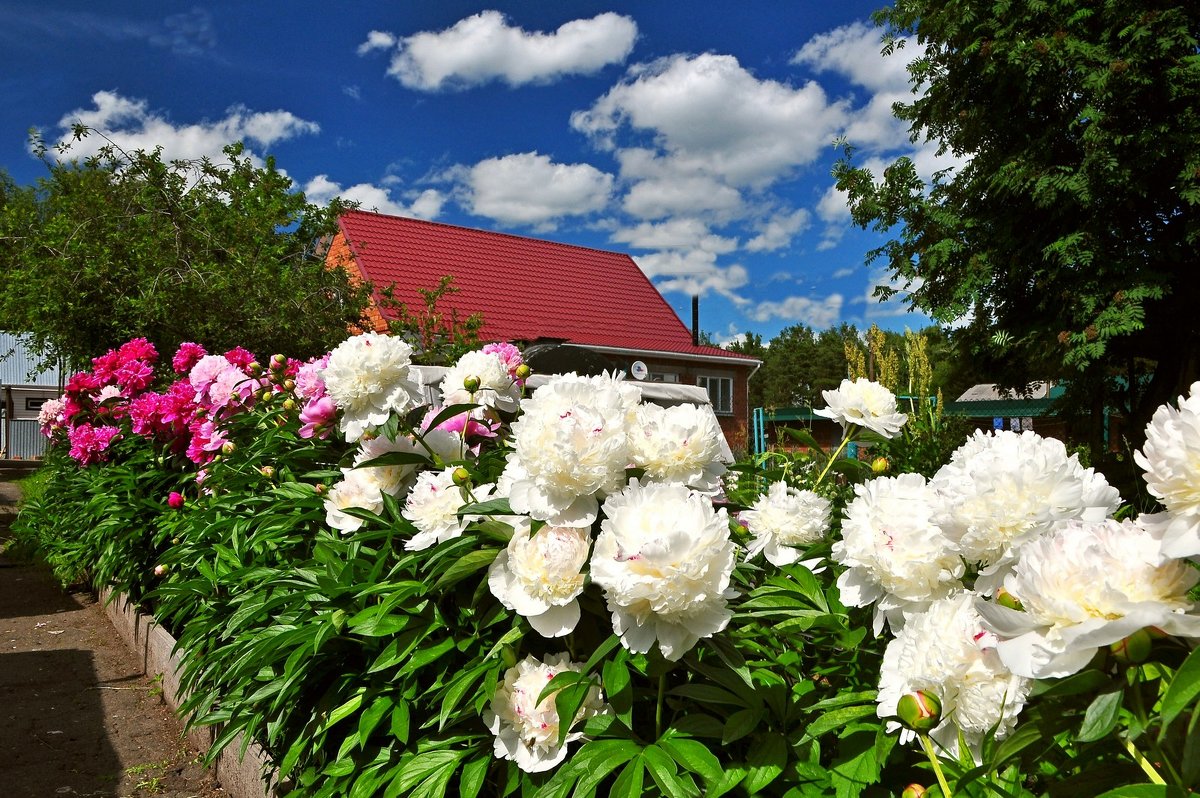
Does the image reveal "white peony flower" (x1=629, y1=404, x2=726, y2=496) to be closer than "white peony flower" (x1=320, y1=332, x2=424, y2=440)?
Yes

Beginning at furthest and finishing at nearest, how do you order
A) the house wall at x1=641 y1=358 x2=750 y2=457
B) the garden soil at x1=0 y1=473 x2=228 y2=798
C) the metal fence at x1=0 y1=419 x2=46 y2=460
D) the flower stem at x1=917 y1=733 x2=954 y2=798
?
1. the metal fence at x1=0 y1=419 x2=46 y2=460
2. the house wall at x1=641 y1=358 x2=750 y2=457
3. the garden soil at x1=0 y1=473 x2=228 y2=798
4. the flower stem at x1=917 y1=733 x2=954 y2=798

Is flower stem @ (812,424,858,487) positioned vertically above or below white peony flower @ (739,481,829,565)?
above

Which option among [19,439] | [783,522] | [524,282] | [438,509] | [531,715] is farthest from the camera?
[19,439]

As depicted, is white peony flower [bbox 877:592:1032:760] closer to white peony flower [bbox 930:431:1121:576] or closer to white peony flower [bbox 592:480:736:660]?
white peony flower [bbox 930:431:1121:576]

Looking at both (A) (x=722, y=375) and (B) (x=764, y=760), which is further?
(A) (x=722, y=375)

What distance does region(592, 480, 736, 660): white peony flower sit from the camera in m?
1.00

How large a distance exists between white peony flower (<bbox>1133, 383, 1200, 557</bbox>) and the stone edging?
207 cm

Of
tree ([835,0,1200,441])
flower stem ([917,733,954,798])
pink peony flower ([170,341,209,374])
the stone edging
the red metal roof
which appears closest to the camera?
Result: flower stem ([917,733,954,798])

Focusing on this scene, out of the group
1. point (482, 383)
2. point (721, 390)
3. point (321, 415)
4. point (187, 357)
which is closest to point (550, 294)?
point (721, 390)

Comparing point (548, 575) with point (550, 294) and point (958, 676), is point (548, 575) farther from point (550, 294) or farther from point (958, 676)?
point (550, 294)

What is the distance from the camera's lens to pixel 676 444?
1.23m

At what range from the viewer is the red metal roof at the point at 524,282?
19250 millimetres

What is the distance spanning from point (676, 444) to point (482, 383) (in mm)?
654

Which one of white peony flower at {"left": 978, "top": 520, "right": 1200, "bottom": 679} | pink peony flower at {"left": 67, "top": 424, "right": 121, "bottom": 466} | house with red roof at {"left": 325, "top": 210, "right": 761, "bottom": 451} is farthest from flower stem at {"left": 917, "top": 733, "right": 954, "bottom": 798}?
house with red roof at {"left": 325, "top": 210, "right": 761, "bottom": 451}
